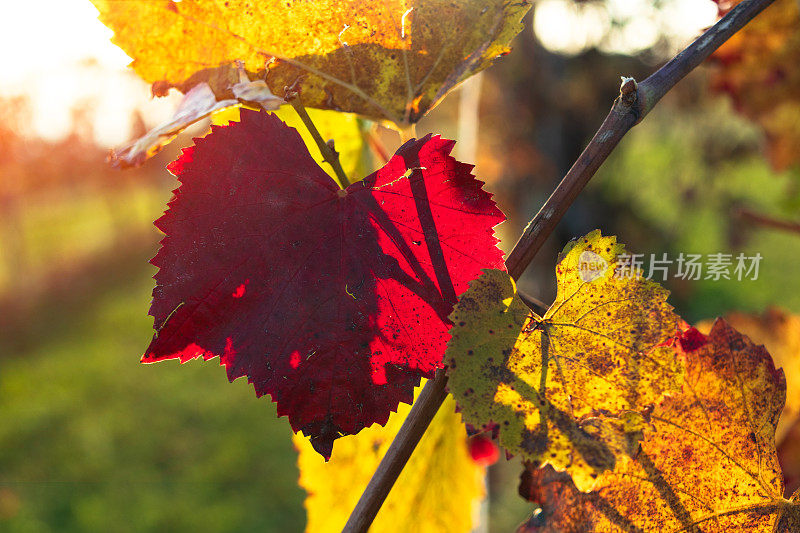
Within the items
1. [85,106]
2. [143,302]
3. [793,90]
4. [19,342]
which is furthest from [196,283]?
[85,106]

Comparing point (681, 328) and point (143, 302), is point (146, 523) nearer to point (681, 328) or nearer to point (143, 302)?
point (681, 328)

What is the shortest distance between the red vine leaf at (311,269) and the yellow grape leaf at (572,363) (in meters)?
0.03

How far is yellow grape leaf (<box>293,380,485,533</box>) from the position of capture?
0.56m

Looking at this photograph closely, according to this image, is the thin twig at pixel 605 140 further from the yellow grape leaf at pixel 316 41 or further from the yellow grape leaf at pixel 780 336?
the yellow grape leaf at pixel 780 336

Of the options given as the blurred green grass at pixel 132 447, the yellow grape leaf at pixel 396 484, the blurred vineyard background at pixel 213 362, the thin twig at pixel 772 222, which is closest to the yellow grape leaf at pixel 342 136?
the yellow grape leaf at pixel 396 484

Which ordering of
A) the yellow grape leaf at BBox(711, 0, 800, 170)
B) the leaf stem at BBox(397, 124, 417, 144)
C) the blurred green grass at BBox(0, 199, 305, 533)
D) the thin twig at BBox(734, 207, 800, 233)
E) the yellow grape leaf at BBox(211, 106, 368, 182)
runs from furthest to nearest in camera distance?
the blurred green grass at BBox(0, 199, 305, 533) → the yellow grape leaf at BBox(711, 0, 800, 170) → the thin twig at BBox(734, 207, 800, 233) → the yellow grape leaf at BBox(211, 106, 368, 182) → the leaf stem at BBox(397, 124, 417, 144)

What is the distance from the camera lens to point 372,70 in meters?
0.39

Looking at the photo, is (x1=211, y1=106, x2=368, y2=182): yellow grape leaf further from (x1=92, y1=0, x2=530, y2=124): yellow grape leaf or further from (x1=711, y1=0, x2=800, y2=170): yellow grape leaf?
(x1=711, y1=0, x2=800, y2=170): yellow grape leaf

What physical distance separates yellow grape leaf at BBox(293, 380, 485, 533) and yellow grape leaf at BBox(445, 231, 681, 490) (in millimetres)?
231

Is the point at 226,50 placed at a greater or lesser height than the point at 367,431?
greater

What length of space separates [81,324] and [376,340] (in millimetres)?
7412

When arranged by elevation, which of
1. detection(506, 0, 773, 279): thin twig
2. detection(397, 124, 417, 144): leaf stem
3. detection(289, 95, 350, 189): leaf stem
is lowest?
detection(506, 0, 773, 279): thin twig

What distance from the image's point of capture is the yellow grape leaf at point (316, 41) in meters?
0.36

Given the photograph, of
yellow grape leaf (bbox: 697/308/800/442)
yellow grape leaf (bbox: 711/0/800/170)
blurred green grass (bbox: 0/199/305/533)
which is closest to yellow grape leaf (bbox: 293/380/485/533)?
yellow grape leaf (bbox: 697/308/800/442)
